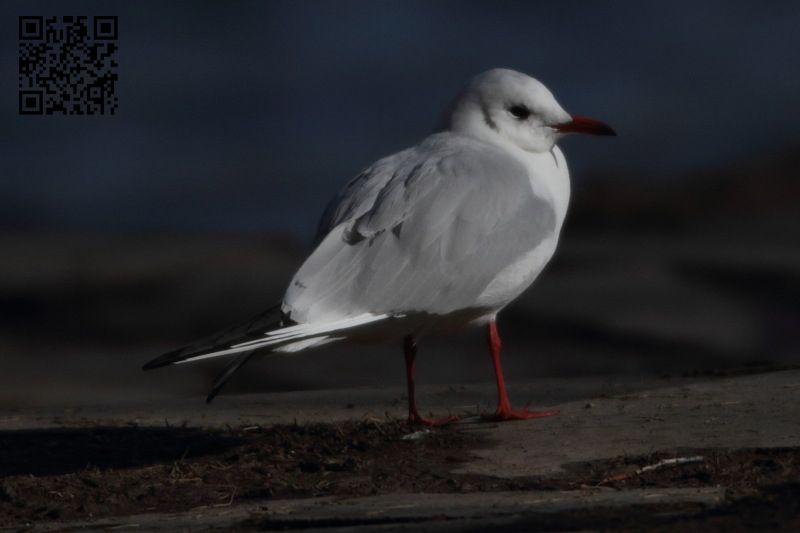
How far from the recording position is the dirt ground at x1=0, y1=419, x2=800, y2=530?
11.4 ft

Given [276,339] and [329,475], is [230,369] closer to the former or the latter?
[276,339]

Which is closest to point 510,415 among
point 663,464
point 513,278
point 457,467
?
point 513,278

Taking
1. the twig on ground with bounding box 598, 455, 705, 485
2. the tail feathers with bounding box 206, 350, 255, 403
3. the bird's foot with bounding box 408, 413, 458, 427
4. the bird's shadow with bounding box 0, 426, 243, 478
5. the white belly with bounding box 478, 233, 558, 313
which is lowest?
the bird's shadow with bounding box 0, 426, 243, 478

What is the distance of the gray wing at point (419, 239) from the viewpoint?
196 inches

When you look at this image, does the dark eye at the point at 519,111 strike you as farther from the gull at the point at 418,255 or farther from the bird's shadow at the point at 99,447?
the bird's shadow at the point at 99,447

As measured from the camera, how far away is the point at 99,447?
5367 millimetres

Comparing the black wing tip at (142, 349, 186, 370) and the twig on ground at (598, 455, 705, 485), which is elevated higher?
the black wing tip at (142, 349, 186, 370)

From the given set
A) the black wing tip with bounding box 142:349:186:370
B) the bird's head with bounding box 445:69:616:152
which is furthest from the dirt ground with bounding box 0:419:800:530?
the bird's head with bounding box 445:69:616:152

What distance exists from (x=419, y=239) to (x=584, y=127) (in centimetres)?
121

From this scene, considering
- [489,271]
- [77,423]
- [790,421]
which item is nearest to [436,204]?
[489,271]

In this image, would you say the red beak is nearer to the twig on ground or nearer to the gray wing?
the gray wing

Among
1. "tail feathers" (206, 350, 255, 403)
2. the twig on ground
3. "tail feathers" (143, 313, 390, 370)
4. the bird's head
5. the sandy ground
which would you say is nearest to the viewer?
the sandy ground

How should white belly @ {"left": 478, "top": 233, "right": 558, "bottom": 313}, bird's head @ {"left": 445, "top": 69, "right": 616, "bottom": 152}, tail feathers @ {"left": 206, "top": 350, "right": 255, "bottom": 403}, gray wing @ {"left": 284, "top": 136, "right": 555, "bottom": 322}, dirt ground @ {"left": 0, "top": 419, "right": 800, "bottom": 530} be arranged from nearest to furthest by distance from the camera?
dirt ground @ {"left": 0, "top": 419, "right": 800, "bottom": 530}, tail feathers @ {"left": 206, "top": 350, "right": 255, "bottom": 403}, gray wing @ {"left": 284, "top": 136, "right": 555, "bottom": 322}, white belly @ {"left": 478, "top": 233, "right": 558, "bottom": 313}, bird's head @ {"left": 445, "top": 69, "right": 616, "bottom": 152}

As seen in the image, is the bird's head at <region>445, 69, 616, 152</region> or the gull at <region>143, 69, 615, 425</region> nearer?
the gull at <region>143, 69, 615, 425</region>
